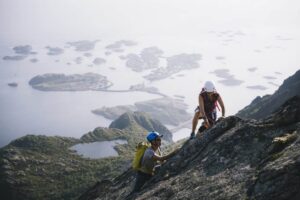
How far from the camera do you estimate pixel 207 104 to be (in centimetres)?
2292

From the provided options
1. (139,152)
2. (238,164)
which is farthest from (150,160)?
(238,164)

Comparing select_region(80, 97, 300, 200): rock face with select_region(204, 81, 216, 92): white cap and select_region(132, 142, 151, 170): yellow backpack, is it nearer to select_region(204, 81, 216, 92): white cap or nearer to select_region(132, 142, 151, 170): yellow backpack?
select_region(132, 142, 151, 170): yellow backpack

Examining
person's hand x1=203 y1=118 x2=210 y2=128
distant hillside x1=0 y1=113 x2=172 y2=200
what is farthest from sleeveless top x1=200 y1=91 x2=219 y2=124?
distant hillside x1=0 y1=113 x2=172 y2=200

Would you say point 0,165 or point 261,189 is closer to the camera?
point 261,189

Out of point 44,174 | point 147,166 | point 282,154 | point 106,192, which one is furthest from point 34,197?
point 282,154

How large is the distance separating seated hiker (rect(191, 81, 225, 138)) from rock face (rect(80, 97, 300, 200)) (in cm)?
101

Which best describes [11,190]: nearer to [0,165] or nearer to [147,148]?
[0,165]

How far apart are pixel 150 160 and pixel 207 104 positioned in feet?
17.0

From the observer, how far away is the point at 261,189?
13.8m

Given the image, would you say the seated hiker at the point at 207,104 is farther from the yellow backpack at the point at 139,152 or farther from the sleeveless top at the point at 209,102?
the yellow backpack at the point at 139,152

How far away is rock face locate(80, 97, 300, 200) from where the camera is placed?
13.7 m

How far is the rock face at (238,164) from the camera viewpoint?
44.9 feet

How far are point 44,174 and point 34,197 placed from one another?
24132 mm

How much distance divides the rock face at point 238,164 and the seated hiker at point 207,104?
1014 millimetres
